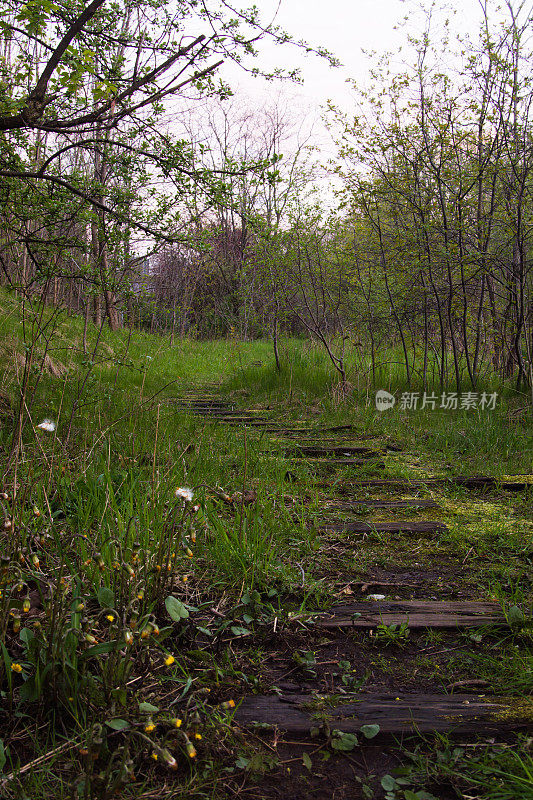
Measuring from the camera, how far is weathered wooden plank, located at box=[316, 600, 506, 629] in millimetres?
1976

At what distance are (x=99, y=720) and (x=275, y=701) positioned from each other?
52 cm

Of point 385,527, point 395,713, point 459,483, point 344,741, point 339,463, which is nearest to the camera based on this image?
point 344,741

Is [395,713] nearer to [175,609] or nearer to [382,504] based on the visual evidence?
[175,609]

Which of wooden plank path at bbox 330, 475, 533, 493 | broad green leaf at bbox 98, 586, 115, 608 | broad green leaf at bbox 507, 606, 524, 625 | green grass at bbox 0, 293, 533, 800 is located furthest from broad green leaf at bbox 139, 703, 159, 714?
wooden plank path at bbox 330, 475, 533, 493

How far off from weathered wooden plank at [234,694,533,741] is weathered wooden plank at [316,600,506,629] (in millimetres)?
401

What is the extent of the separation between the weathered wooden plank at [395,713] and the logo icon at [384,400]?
5.17m

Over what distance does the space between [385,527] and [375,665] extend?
4.09 feet

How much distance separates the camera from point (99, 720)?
1.38 metres

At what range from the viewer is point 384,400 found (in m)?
6.86

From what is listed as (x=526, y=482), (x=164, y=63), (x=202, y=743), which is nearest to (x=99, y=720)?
(x=202, y=743)

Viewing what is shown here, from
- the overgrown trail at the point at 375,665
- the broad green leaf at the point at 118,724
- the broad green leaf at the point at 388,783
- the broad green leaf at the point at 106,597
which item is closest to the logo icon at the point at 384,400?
the overgrown trail at the point at 375,665

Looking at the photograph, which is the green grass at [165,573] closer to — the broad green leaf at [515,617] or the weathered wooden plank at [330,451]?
the broad green leaf at [515,617]

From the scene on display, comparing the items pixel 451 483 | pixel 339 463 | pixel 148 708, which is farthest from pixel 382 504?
pixel 148 708

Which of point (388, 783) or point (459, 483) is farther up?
point (459, 483)
